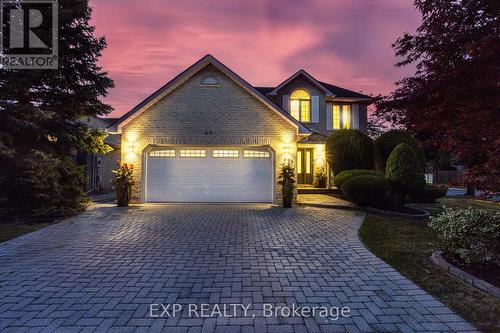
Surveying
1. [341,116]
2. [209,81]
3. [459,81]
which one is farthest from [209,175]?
[341,116]

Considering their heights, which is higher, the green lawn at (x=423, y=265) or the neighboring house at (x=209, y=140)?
the neighboring house at (x=209, y=140)

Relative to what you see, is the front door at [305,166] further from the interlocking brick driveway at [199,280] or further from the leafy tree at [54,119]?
the leafy tree at [54,119]

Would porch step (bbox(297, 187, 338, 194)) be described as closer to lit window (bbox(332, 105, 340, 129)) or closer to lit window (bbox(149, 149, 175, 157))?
lit window (bbox(332, 105, 340, 129))

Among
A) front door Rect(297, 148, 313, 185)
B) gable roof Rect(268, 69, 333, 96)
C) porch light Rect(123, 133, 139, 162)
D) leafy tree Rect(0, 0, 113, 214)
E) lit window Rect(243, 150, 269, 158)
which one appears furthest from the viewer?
front door Rect(297, 148, 313, 185)

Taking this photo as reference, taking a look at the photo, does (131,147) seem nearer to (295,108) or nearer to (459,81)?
(295,108)

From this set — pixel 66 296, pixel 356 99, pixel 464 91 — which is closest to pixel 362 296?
pixel 464 91

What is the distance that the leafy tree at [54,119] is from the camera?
28.0ft

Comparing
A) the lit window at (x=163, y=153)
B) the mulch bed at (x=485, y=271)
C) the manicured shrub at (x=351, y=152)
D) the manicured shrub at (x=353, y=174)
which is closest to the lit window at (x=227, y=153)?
the lit window at (x=163, y=153)

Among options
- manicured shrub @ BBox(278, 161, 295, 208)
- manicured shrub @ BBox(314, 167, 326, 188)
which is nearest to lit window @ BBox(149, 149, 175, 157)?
manicured shrub @ BBox(278, 161, 295, 208)

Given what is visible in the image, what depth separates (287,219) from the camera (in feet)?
29.9

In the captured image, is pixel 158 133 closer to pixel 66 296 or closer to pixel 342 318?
pixel 66 296

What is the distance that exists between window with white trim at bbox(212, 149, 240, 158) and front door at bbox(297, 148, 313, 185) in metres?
6.24

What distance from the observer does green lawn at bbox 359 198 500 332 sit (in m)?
3.23

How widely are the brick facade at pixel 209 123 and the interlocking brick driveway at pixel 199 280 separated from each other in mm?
5213
